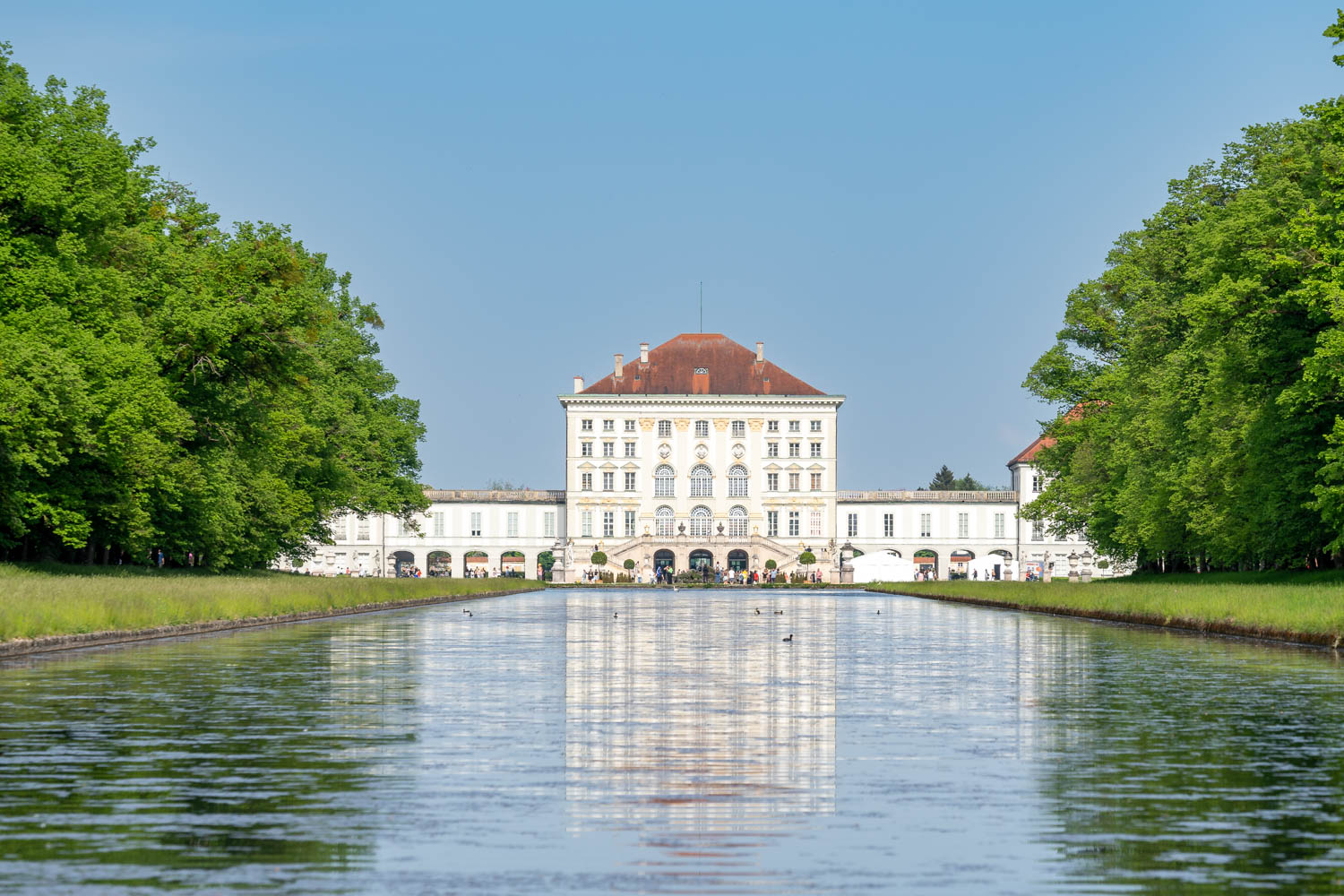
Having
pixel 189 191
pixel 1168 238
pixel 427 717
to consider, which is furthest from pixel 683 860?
pixel 1168 238

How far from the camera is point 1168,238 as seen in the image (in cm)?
6556

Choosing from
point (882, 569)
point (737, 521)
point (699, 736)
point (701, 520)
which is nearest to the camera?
point (699, 736)

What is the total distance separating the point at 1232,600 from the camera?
3866 cm

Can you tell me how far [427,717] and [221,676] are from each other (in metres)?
6.82

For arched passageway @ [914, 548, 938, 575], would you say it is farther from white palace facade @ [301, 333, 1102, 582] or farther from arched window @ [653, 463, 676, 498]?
arched window @ [653, 463, 676, 498]

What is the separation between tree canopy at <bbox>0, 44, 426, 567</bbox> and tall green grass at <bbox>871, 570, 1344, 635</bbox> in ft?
84.1

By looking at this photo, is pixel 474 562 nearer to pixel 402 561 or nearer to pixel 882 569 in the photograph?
pixel 402 561

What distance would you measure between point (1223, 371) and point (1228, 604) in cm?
1333

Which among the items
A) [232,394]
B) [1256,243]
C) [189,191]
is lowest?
[232,394]

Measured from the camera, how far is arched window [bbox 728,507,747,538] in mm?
158250

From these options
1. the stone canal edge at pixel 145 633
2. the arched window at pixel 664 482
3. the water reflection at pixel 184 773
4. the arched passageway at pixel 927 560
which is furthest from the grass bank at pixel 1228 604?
the arched passageway at pixel 927 560

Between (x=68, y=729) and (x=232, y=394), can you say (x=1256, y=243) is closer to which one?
(x=232, y=394)

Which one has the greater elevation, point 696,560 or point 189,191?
point 189,191

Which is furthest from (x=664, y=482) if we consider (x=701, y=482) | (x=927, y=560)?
(x=927, y=560)
